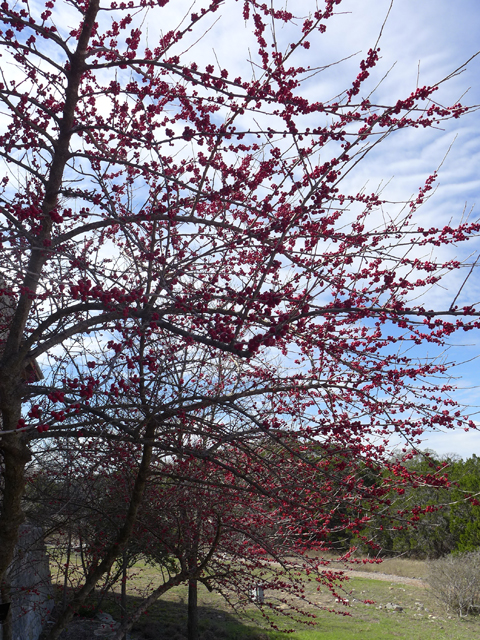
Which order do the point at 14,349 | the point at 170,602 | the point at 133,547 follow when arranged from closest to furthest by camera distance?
1. the point at 14,349
2. the point at 133,547
3. the point at 170,602

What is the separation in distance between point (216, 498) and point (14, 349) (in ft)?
10.6

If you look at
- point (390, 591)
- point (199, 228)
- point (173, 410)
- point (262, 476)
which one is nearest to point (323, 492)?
point (262, 476)

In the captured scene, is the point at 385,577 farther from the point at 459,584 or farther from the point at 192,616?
the point at 192,616

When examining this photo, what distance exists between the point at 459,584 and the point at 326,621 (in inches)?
185

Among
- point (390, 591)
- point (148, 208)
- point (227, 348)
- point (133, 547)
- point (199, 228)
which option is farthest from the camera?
point (390, 591)

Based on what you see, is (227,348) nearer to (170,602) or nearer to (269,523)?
(269,523)

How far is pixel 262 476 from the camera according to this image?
477cm

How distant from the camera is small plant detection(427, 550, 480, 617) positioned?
1392 centimetres

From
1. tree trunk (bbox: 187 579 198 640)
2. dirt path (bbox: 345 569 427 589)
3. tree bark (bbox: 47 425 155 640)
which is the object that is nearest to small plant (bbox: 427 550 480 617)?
dirt path (bbox: 345 569 427 589)

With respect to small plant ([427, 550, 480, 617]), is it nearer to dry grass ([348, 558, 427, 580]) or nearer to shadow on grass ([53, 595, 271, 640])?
dry grass ([348, 558, 427, 580])

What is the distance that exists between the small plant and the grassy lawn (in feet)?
1.28

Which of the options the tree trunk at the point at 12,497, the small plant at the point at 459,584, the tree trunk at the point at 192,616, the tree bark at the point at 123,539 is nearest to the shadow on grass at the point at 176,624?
the tree trunk at the point at 192,616

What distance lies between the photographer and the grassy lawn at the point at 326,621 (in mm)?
9977

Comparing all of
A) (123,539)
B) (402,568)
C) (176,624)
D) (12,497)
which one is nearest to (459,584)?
(402,568)
